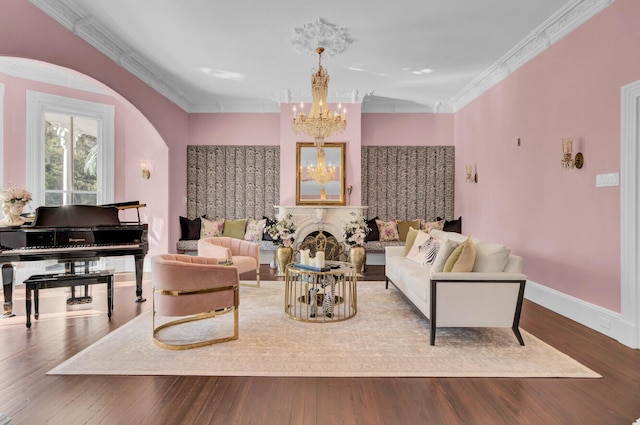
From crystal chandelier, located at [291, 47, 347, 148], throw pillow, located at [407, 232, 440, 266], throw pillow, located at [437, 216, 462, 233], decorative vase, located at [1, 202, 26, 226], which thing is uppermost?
crystal chandelier, located at [291, 47, 347, 148]

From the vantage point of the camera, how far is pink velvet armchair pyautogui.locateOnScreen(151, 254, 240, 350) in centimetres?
318

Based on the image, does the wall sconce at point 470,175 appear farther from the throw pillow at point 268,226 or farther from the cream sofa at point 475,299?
the throw pillow at point 268,226

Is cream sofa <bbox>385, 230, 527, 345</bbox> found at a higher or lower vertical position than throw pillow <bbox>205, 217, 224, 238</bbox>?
lower

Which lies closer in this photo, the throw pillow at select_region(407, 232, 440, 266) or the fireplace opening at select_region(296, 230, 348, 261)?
the throw pillow at select_region(407, 232, 440, 266)

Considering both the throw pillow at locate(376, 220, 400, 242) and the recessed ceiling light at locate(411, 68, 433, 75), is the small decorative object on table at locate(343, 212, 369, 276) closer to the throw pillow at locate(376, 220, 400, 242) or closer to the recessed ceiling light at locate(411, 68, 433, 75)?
the throw pillow at locate(376, 220, 400, 242)

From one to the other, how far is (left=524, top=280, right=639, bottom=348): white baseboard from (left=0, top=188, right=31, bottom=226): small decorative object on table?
6204 mm

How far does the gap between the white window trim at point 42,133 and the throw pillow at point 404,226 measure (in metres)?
5.56

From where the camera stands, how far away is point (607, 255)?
11.8ft

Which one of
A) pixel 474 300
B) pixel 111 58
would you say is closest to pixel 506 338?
pixel 474 300

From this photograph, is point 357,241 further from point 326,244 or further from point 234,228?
point 234,228

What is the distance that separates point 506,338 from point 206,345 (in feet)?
9.22

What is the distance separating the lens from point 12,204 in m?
3.97

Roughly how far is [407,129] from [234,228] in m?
4.33

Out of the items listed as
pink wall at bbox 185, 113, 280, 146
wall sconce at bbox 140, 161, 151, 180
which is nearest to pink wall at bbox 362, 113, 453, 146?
pink wall at bbox 185, 113, 280, 146
